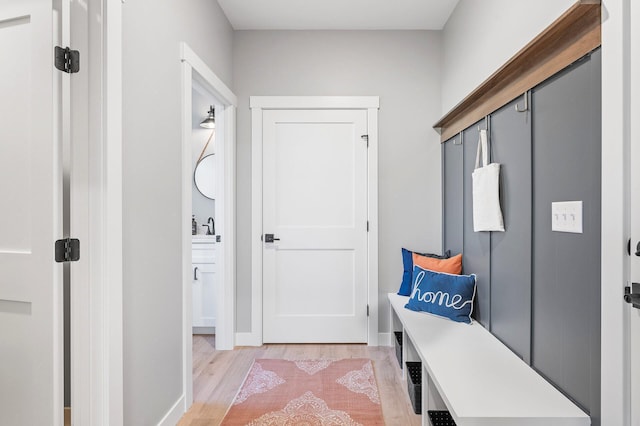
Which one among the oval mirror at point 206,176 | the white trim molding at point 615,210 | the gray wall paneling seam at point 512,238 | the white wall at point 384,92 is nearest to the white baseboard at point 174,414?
the white wall at point 384,92

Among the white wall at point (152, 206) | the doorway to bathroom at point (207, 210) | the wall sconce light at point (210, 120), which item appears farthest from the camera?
the wall sconce light at point (210, 120)

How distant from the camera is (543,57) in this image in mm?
1630

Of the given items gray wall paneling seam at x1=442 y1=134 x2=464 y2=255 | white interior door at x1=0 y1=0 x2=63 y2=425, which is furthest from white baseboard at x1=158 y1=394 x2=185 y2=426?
gray wall paneling seam at x1=442 y1=134 x2=464 y2=255

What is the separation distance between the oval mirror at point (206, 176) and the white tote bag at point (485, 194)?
103 inches

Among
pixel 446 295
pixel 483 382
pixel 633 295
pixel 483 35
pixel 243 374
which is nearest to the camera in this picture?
pixel 633 295

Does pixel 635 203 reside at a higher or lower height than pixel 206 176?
lower

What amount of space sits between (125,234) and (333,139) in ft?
6.65

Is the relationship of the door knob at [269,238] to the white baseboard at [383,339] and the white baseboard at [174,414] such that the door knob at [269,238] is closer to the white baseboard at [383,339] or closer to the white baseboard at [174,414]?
the white baseboard at [383,339]

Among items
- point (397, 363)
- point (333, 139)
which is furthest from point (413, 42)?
point (397, 363)

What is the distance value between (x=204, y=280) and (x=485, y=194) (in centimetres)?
248

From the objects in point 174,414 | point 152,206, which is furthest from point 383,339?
point 152,206

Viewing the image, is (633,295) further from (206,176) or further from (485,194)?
(206,176)

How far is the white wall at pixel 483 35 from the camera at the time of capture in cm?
171

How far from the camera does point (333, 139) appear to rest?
3271mm
